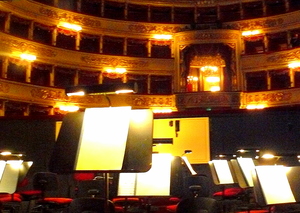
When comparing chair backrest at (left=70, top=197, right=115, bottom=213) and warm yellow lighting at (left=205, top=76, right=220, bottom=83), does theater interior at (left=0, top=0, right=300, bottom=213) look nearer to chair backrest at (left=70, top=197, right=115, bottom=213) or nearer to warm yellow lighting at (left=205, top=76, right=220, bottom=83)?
warm yellow lighting at (left=205, top=76, right=220, bottom=83)

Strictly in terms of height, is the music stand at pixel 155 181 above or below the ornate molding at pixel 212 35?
below

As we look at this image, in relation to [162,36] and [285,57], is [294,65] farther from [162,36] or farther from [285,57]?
[162,36]

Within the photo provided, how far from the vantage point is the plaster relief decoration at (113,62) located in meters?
24.0

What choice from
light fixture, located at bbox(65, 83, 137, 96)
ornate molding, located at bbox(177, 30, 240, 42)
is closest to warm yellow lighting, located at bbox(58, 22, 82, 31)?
ornate molding, located at bbox(177, 30, 240, 42)

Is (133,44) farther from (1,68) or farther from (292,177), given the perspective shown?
(292,177)

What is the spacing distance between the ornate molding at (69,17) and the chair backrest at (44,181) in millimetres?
16299

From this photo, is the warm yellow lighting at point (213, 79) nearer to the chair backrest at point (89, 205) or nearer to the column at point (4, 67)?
the column at point (4, 67)

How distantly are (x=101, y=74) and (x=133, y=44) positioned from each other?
10.00 ft

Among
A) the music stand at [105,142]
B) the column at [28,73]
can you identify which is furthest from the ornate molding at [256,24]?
the music stand at [105,142]

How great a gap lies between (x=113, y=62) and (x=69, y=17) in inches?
142

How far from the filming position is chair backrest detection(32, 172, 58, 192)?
8.12 meters

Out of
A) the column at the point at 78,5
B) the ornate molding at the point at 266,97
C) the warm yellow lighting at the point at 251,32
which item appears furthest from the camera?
the column at the point at 78,5

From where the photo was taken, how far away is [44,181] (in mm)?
8070

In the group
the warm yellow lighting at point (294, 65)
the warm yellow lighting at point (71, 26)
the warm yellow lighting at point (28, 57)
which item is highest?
the warm yellow lighting at point (71, 26)
